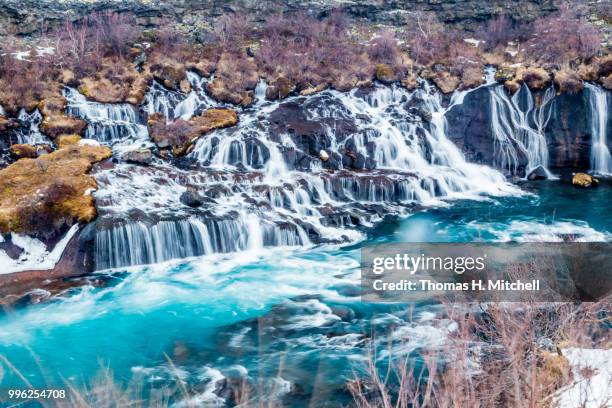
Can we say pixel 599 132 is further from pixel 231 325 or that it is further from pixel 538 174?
pixel 231 325

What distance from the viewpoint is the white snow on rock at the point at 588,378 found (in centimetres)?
479

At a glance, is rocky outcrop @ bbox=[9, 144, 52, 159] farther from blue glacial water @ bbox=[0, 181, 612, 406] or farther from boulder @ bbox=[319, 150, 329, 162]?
boulder @ bbox=[319, 150, 329, 162]

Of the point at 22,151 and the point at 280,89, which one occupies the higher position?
the point at 280,89

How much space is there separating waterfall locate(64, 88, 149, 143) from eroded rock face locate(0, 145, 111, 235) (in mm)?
A: 3460

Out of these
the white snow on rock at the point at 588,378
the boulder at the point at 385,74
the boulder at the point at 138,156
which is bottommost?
the white snow on rock at the point at 588,378

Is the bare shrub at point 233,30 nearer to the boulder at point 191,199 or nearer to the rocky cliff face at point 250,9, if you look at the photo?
the rocky cliff face at point 250,9

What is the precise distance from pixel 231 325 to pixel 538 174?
15.8 m

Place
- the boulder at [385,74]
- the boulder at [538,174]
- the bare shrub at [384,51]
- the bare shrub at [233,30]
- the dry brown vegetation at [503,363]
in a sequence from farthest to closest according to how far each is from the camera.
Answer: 1. the bare shrub at [233,30]
2. the bare shrub at [384,51]
3. the boulder at [385,74]
4. the boulder at [538,174]
5. the dry brown vegetation at [503,363]

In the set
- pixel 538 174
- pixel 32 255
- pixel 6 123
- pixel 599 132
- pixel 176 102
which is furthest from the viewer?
pixel 176 102

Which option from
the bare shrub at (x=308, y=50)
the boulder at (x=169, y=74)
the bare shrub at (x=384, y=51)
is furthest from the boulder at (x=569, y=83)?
the boulder at (x=169, y=74)

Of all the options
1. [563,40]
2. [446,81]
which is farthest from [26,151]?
[563,40]

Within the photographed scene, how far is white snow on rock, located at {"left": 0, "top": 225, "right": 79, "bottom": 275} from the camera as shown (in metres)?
12.5

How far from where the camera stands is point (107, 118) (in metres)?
20.8

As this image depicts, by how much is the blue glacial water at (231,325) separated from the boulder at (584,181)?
428 centimetres
